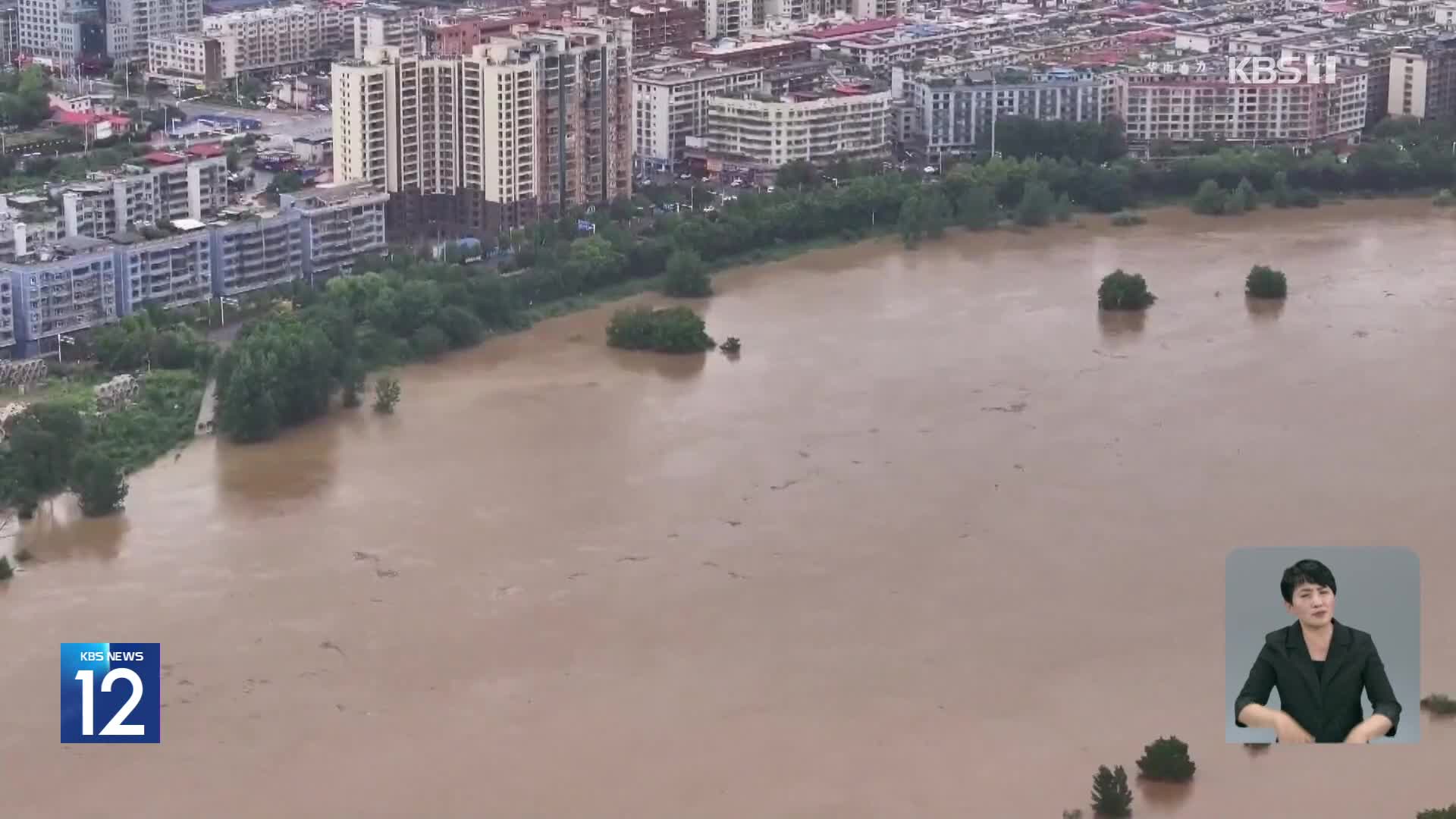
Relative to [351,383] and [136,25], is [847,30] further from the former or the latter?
[351,383]

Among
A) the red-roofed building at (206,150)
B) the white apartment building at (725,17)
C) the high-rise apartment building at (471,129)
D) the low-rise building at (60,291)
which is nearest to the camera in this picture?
the low-rise building at (60,291)

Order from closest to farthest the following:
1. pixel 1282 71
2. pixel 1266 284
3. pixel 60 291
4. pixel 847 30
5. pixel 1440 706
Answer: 1. pixel 1440 706
2. pixel 60 291
3. pixel 1266 284
4. pixel 1282 71
5. pixel 847 30

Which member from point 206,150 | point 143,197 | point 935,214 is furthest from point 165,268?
point 935,214

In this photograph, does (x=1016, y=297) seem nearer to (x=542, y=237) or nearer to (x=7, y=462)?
(x=542, y=237)

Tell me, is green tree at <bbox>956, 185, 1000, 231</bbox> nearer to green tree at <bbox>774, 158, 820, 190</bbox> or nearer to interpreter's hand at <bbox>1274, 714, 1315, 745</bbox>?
green tree at <bbox>774, 158, 820, 190</bbox>

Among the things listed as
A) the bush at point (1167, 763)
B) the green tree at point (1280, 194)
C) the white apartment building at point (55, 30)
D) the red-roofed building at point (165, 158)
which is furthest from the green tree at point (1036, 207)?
the bush at point (1167, 763)

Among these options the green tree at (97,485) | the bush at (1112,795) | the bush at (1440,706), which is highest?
the green tree at (97,485)

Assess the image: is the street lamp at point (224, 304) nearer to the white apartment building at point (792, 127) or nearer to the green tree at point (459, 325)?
the green tree at point (459, 325)
